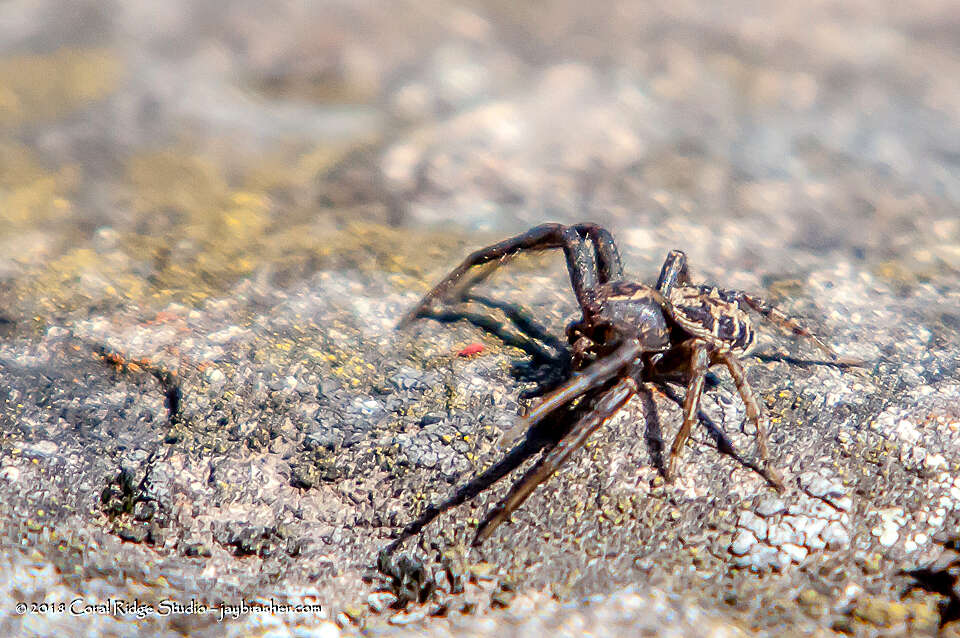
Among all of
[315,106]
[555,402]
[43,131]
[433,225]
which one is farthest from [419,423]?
[43,131]

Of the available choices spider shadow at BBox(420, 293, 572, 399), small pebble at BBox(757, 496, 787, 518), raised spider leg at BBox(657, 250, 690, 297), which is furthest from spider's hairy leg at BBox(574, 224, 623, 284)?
small pebble at BBox(757, 496, 787, 518)

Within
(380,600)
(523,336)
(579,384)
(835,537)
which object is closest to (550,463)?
(579,384)

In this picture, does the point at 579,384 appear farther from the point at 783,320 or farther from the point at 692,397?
the point at 783,320

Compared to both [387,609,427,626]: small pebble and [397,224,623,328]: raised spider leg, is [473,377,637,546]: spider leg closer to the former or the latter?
[387,609,427,626]: small pebble

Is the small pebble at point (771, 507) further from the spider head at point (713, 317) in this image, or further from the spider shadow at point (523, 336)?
the spider shadow at point (523, 336)

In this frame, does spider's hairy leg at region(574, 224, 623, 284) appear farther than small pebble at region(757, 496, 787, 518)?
Yes

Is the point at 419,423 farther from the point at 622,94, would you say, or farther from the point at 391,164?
the point at 622,94

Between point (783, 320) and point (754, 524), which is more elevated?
point (783, 320)

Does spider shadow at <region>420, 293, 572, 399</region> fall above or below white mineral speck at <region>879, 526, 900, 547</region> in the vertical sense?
below
